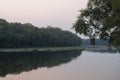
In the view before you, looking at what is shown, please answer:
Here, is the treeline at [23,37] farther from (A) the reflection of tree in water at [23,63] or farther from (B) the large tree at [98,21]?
(B) the large tree at [98,21]

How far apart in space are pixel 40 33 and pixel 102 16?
325ft

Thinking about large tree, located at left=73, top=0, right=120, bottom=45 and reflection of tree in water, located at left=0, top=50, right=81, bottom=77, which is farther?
reflection of tree in water, located at left=0, top=50, right=81, bottom=77

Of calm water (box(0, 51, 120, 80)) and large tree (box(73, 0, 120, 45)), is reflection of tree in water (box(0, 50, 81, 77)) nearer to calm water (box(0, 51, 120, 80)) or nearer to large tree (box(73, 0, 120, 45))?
calm water (box(0, 51, 120, 80))

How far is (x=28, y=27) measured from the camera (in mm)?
116938

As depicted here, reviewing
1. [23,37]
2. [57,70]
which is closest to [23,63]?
[57,70]

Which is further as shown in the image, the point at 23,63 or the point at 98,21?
the point at 23,63

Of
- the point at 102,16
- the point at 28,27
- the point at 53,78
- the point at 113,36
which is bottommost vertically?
the point at 53,78

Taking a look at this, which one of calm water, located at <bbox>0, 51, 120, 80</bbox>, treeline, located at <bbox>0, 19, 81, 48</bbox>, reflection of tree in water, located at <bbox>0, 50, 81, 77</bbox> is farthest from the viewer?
treeline, located at <bbox>0, 19, 81, 48</bbox>

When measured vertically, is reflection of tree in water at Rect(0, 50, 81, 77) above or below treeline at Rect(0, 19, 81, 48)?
below

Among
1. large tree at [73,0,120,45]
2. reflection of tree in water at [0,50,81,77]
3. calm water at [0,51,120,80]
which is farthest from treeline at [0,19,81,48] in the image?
large tree at [73,0,120,45]

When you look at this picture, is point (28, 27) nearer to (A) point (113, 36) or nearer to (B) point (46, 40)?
(B) point (46, 40)

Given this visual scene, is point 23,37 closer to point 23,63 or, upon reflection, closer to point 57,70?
point 23,63

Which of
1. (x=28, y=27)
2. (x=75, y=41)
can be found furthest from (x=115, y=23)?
(x=75, y=41)

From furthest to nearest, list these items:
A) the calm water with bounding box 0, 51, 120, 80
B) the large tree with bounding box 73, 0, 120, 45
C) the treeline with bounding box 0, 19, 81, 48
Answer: the treeline with bounding box 0, 19, 81, 48
the calm water with bounding box 0, 51, 120, 80
the large tree with bounding box 73, 0, 120, 45
